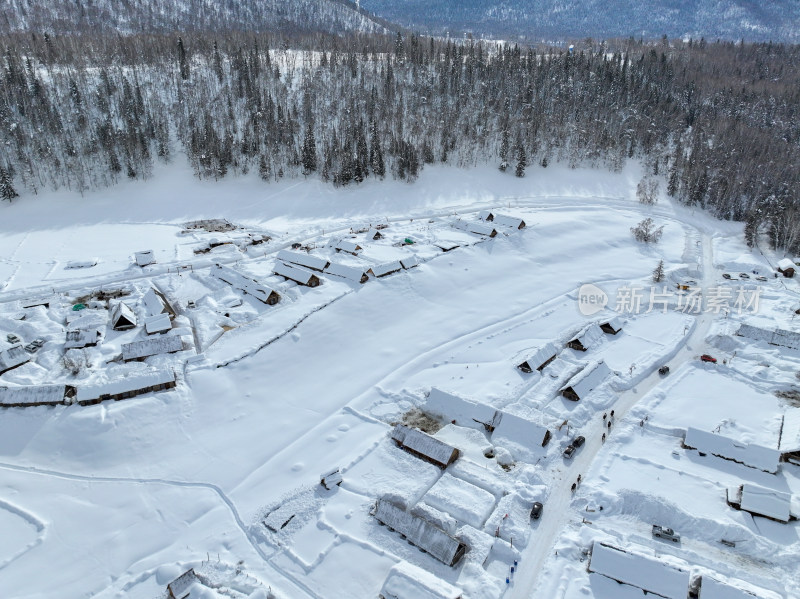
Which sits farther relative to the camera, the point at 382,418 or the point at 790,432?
the point at 382,418

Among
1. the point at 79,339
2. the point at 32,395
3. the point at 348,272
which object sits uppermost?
the point at 348,272

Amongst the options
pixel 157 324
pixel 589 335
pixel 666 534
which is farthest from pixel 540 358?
pixel 157 324

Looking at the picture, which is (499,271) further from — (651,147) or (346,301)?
(651,147)

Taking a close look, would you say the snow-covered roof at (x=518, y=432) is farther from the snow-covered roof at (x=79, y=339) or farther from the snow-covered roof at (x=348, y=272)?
the snow-covered roof at (x=79, y=339)

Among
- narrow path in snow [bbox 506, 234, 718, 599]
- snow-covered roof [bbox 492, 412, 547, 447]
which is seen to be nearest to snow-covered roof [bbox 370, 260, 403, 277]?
snow-covered roof [bbox 492, 412, 547, 447]

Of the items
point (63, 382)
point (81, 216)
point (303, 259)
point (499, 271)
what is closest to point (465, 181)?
point (499, 271)

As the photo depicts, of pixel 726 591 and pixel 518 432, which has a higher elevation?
pixel 726 591

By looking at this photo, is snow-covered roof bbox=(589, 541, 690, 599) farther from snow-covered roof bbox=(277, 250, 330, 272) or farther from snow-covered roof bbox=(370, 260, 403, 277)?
snow-covered roof bbox=(277, 250, 330, 272)

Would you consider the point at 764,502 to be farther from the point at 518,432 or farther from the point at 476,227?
the point at 476,227
